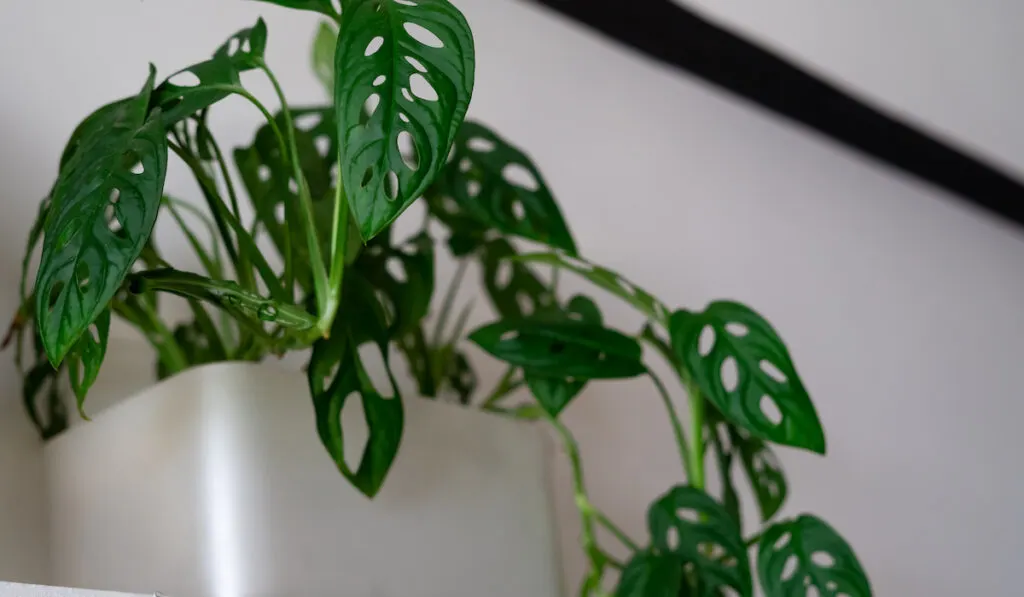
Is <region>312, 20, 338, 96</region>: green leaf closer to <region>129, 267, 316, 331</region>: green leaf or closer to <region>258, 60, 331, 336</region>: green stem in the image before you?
<region>258, 60, 331, 336</region>: green stem

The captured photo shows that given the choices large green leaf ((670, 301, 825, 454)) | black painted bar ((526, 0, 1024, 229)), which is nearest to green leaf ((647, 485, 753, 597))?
large green leaf ((670, 301, 825, 454))

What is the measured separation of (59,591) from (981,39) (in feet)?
5.69

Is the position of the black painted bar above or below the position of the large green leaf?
above

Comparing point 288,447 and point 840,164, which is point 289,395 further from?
point 840,164

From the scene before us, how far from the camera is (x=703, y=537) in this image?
0.91 m

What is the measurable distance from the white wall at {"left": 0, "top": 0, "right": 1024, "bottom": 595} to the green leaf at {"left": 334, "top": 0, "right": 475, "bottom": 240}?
610 millimetres

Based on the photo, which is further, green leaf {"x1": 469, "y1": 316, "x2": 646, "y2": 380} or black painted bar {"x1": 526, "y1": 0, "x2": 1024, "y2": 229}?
black painted bar {"x1": 526, "y1": 0, "x2": 1024, "y2": 229}

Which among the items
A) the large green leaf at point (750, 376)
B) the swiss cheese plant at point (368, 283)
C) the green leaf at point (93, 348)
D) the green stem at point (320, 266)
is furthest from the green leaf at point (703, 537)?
the green leaf at point (93, 348)

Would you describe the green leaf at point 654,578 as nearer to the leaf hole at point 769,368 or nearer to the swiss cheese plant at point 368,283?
the swiss cheese plant at point 368,283

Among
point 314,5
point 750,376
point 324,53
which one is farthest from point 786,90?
point 314,5

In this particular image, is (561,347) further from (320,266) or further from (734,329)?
(734,329)

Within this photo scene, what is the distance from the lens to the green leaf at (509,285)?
1150 mm

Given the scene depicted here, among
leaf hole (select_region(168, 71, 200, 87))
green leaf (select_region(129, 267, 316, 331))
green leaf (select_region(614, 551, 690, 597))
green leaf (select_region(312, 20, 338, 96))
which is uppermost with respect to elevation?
green leaf (select_region(312, 20, 338, 96))

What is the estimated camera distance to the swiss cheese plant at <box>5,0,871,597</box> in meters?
0.62
